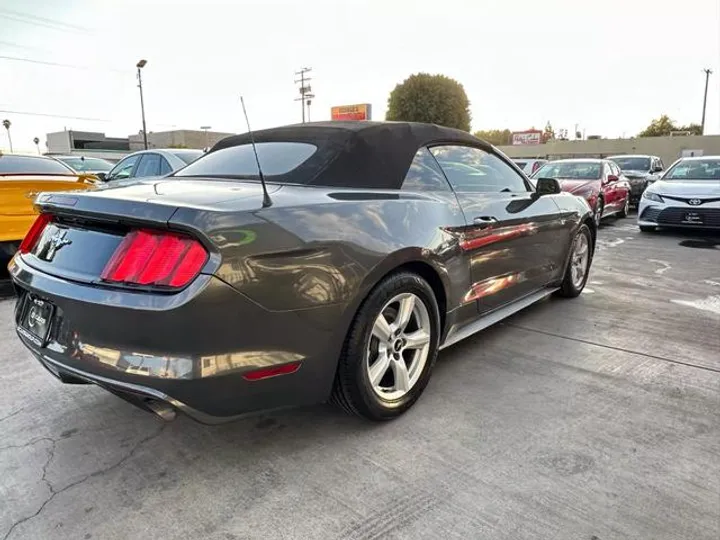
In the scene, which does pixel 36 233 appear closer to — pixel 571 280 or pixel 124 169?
pixel 571 280

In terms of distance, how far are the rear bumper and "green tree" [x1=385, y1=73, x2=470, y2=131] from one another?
143ft

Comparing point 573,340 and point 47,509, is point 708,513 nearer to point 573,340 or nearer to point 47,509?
point 573,340

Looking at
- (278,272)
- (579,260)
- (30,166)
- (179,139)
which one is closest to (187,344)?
(278,272)

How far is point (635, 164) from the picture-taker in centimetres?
1556

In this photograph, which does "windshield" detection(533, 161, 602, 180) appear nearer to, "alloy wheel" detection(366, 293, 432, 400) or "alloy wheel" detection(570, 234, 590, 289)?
"alloy wheel" detection(570, 234, 590, 289)

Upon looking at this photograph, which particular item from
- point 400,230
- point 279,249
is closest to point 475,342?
point 400,230

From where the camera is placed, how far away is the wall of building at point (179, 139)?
199 feet

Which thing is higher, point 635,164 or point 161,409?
point 635,164

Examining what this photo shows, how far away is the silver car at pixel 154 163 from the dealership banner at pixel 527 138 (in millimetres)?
55280

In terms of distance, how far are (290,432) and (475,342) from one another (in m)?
1.74

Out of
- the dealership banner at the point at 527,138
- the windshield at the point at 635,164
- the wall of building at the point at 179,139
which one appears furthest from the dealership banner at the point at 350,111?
the windshield at the point at 635,164

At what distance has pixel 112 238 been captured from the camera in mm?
2111

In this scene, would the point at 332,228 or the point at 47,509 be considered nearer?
the point at 47,509

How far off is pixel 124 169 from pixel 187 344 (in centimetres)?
794
